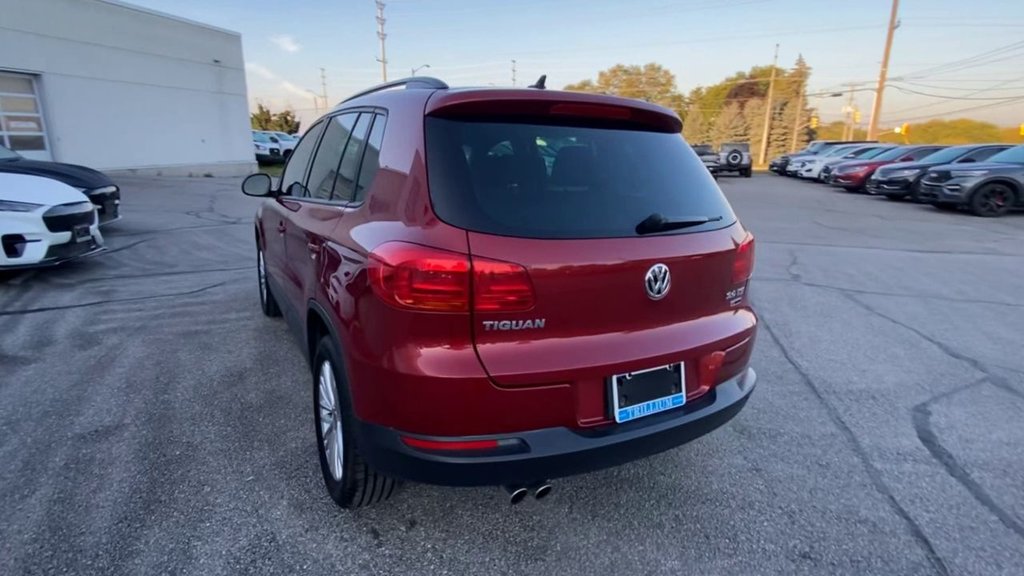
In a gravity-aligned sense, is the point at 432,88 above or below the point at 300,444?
above

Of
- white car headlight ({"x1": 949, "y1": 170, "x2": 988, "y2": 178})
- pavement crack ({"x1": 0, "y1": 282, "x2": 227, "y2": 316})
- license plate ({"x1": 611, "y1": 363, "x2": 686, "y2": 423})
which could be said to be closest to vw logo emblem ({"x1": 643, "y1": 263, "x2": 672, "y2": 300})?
license plate ({"x1": 611, "y1": 363, "x2": 686, "y2": 423})

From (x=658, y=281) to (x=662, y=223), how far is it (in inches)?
9.3

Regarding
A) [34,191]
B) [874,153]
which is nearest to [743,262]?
[34,191]

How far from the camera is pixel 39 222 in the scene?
Answer: 5.49 meters

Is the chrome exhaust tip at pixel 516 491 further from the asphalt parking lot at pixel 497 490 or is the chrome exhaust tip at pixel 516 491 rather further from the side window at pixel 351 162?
the side window at pixel 351 162

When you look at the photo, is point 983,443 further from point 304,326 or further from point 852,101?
point 852,101

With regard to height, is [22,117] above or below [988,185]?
above

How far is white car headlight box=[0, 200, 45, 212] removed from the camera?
5.31 m

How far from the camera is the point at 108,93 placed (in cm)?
1642

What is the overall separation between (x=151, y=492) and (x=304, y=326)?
989mm

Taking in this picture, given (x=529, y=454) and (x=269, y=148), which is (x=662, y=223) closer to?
(x=529, y=454)

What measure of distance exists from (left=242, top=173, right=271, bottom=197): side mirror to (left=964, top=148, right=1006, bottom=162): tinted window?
17.7 metres

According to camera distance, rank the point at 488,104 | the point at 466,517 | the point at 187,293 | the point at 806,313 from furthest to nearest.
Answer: the point at 187,293, the point at 806,313, the point at 466,517, the point at 488,104

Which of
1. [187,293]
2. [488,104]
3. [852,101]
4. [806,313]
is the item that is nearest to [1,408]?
[187,293]
